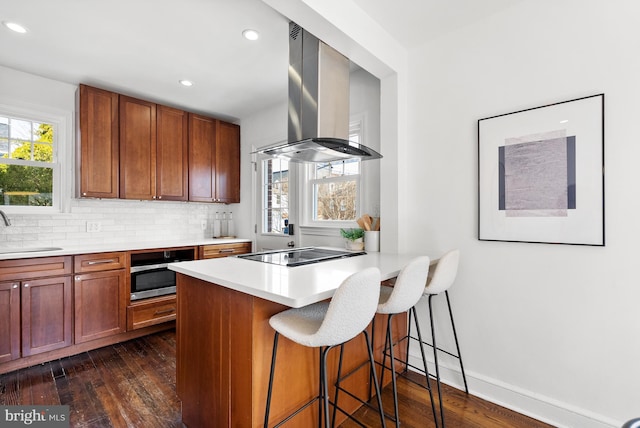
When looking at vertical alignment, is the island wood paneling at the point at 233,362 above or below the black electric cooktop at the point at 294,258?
below

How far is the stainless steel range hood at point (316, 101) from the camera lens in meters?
2.09

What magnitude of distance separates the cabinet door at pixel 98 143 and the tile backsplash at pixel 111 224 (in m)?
0.37

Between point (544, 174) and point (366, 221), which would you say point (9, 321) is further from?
point (544, 174)

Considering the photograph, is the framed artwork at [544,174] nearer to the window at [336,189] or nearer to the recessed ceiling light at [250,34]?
the window at [336,189]

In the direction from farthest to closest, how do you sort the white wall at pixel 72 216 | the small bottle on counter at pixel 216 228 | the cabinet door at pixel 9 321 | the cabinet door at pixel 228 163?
the small bottle on counter at pixel 216 228 → the cabinet door at pixel 228 163 → the white wall at pixel 72 216 → the cabinet door at pixel 9 321

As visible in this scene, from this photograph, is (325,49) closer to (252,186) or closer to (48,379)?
(252,186)

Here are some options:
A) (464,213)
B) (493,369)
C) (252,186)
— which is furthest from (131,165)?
(493,369)

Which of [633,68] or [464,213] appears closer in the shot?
[633,68]

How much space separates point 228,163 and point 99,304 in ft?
7.10

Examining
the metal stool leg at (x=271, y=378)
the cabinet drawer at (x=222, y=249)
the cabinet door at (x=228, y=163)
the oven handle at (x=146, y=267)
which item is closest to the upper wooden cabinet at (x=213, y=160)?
the cabinet door at (x=228, y=163)

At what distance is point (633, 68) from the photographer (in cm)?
160

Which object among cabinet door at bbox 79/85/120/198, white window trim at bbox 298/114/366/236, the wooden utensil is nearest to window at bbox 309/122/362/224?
white window trim at bbox 298/114/366/236

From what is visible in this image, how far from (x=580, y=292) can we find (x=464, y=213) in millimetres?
779

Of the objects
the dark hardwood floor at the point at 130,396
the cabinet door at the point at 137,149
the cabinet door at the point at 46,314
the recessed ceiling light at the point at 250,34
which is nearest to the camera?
the dark hardwood floor at the point at 130,396
